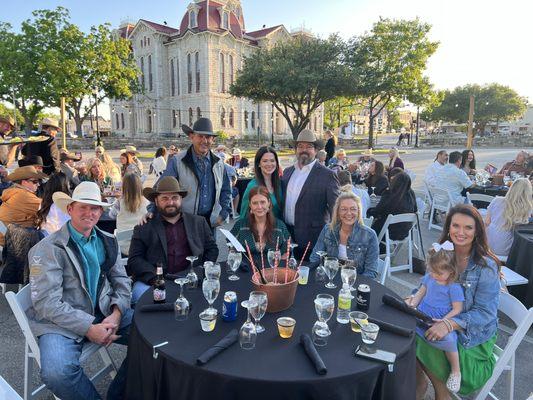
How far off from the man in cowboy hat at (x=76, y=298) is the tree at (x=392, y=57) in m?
25.0

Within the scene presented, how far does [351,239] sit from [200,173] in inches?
78.6

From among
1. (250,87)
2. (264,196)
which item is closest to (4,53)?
(250,87)

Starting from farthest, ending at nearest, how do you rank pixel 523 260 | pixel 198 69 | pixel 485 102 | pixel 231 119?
pixel 485 102
pixel 231 119
pixel 198 69
pixel 523 260

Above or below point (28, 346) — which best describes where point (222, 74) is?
above

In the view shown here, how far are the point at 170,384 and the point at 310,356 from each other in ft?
2.44

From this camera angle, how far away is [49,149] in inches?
260

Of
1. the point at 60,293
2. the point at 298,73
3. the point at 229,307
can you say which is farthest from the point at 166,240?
the point at 298,73

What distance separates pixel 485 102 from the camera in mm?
54000

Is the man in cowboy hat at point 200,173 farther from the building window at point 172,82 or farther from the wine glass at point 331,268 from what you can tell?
the building window at point 172,82

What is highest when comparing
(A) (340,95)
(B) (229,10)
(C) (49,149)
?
(B) (229,10)

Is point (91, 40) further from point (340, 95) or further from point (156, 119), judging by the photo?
point (340, 95)

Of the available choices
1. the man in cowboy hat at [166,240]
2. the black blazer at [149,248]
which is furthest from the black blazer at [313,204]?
the black blazer at [149,248]

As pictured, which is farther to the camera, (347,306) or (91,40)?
(91,40)

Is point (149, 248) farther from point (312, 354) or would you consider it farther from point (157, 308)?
point (312, 354)
